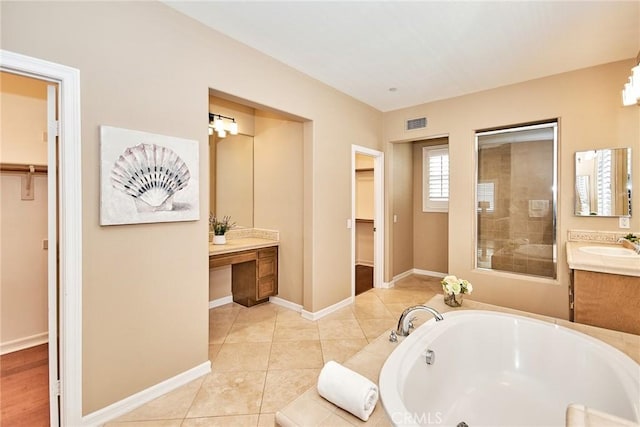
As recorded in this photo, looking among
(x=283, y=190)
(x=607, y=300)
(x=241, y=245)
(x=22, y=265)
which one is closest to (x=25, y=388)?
(x=22, y=265)

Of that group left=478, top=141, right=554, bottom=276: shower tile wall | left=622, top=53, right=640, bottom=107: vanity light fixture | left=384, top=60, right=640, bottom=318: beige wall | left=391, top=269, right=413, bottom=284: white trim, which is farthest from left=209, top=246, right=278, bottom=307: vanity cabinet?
left=622, top=53, right=640, bottom=107: vanity light fixture

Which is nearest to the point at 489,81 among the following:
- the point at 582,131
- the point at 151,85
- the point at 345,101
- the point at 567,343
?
the point at 582,131

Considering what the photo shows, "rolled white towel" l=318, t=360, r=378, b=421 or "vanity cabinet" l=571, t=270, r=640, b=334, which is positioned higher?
"vanity cabinet" l=571, t=270, r=640, b=334

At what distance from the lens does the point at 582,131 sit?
294 cm

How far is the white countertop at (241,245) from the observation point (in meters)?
3.09

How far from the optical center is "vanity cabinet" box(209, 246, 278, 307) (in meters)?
3.53

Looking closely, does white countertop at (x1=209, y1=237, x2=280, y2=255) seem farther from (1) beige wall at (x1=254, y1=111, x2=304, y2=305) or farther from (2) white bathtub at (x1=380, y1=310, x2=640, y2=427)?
(2) white bathtub at (x1=380, y1=310, x2=640, y2=427)

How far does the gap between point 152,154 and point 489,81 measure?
3.51 m

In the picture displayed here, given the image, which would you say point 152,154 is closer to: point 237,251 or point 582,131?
point 237,251

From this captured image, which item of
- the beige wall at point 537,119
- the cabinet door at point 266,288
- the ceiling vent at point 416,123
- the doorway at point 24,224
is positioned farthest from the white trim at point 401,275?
the doorway at point 24,224

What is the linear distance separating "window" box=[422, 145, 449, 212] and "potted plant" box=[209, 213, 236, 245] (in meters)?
3.41

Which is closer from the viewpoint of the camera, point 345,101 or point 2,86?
point 2,86

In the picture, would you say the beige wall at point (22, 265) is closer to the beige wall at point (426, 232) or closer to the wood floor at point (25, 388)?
the wood floor at point (25, 388)

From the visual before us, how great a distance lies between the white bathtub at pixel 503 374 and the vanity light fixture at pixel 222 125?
9.84 ft
